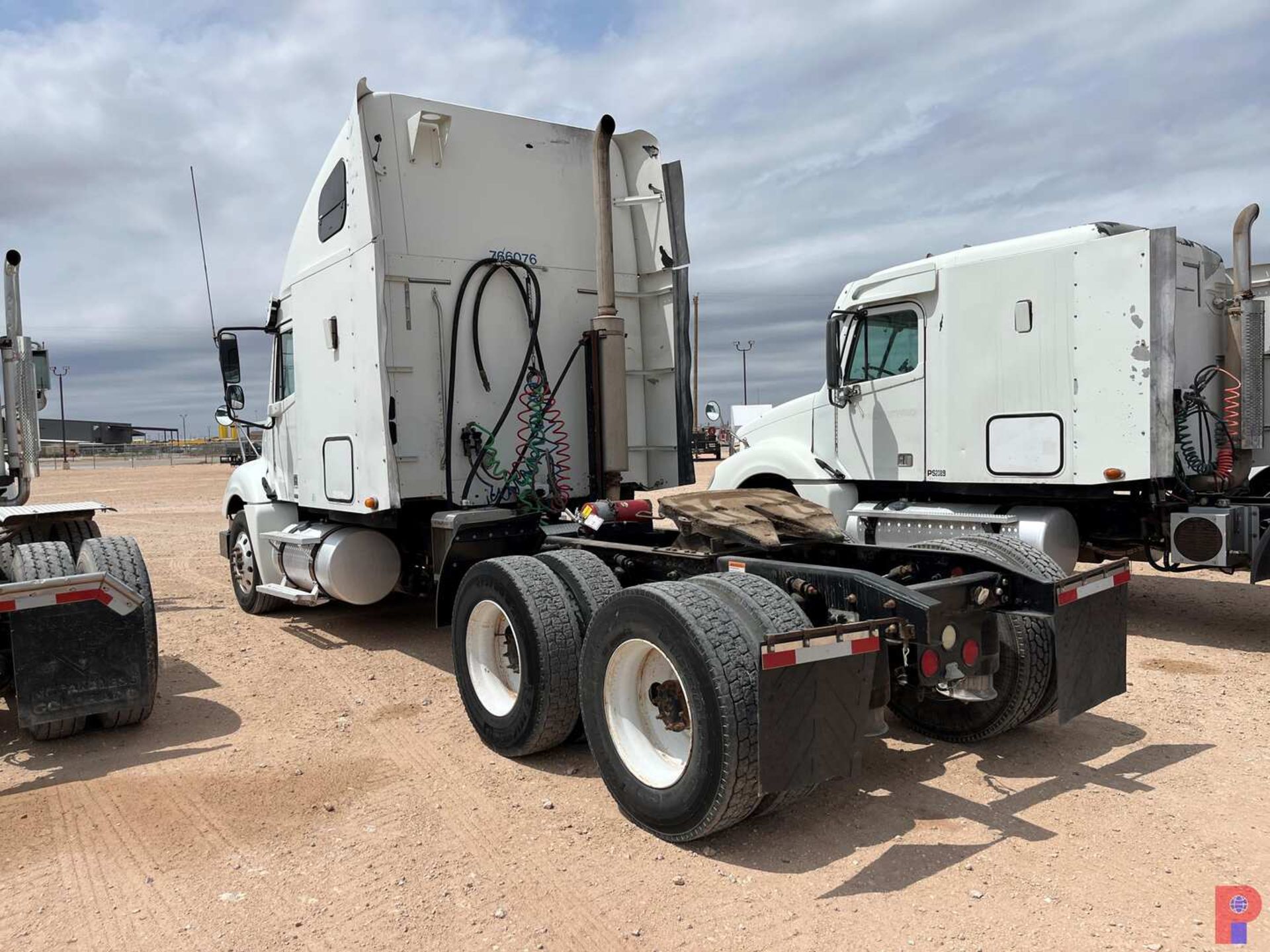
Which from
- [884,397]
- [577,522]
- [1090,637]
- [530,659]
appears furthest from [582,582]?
[884,397]

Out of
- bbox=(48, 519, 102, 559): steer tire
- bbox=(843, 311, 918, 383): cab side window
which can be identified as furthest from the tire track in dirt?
bbox=(843, 311, 918, 383): cab side window

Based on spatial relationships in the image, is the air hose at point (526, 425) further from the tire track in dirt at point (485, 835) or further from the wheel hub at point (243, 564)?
the wheel hub at point (243, 564)

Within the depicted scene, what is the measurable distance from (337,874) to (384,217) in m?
4.28

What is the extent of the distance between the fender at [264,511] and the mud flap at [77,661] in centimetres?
313

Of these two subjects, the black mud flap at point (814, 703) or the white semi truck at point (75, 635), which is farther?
the white semi truck at point (75, 635)

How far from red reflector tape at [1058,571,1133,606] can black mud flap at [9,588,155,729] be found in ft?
15.4

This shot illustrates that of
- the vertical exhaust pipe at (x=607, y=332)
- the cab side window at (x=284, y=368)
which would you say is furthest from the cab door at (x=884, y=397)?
the cab side window at (x=284, y=368)

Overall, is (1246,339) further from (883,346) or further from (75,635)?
(75,635)

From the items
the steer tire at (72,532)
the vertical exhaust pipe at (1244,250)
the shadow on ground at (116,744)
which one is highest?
the vertical exhaust pipe at (1244,250)

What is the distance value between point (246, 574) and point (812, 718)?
6.88 meters

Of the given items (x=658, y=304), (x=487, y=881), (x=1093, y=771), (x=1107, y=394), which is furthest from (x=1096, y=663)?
(x=658, y=304)

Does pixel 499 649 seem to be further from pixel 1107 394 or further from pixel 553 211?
pixel 1107 394

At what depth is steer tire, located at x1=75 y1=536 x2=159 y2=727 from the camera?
5312 millimetres

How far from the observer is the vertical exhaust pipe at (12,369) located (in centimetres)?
597
